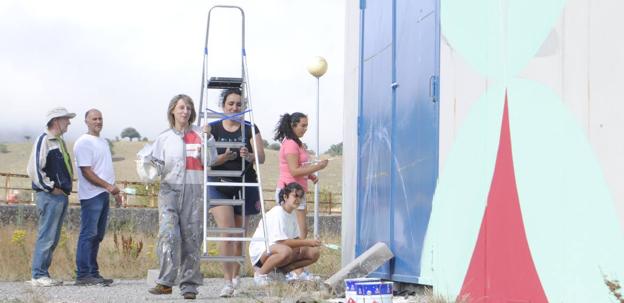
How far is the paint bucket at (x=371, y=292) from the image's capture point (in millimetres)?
7000

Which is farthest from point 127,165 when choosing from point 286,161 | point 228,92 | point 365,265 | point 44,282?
point 365,265

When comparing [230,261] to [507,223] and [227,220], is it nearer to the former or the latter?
[227,220]

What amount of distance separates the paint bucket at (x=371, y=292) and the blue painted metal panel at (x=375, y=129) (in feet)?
7.14

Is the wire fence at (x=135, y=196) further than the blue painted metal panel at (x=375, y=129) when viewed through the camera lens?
Yes

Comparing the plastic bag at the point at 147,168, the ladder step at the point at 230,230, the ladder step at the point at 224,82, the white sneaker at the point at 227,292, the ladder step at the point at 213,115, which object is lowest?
the white sneaker at the point at 227,292

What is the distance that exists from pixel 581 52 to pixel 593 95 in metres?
0.24

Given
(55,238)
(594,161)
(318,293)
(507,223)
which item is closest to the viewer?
(594,161)

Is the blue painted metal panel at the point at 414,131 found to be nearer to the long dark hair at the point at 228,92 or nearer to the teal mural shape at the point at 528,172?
the teal mural shape at the point at 528,172

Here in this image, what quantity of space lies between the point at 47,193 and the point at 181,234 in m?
2.21

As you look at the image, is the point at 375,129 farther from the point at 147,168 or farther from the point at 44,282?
the point at 44,282

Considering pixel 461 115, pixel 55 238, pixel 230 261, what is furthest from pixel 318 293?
pixel 55 238

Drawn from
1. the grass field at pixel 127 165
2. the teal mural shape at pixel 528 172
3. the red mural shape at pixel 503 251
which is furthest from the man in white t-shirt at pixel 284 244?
the grass field at pixel 127 165

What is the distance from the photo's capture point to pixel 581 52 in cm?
582

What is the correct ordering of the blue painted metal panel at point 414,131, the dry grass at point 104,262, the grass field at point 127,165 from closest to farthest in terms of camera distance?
the blue painted metal panel at point 414,131 < the dry grass at point 104,262 < the grass field at point 127,165
